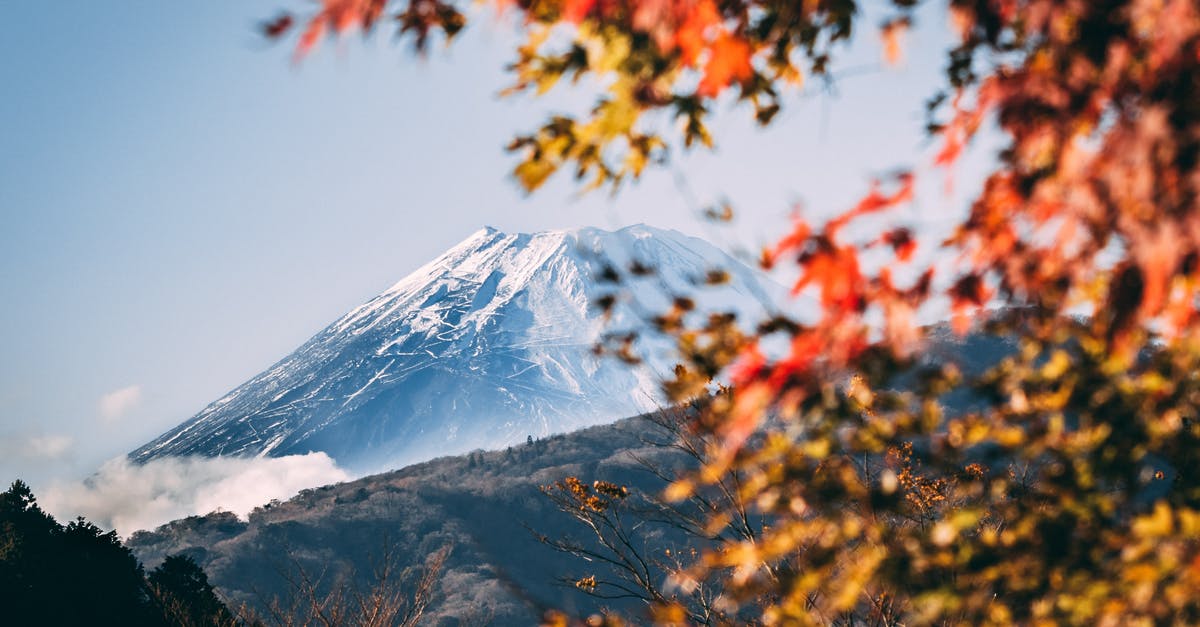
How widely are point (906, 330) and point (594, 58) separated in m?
0.92

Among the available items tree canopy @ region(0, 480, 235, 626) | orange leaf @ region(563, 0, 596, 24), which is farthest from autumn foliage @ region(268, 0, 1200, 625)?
tree canopy @ region(0, 480, 235, 626)

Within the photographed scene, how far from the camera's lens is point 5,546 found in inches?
843

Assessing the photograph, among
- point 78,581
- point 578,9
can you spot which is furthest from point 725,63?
point 78,581

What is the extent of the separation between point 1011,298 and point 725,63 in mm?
871

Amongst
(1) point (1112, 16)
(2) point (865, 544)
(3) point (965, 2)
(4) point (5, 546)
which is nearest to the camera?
(1) point (1112, 16)

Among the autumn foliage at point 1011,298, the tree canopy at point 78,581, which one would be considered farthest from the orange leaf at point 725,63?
the tree canopy at point 78,581

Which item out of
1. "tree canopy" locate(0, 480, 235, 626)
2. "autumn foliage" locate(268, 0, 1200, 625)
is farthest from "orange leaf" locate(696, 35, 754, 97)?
"tree canopy" locate(0, 480, 235, 626)

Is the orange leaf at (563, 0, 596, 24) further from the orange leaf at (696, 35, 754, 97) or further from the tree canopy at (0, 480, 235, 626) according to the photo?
the tree canopy at (0, 480, 235, 626)

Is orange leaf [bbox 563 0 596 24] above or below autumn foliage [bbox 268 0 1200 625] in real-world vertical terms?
above

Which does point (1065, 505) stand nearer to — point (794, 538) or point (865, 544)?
point (794, 538)

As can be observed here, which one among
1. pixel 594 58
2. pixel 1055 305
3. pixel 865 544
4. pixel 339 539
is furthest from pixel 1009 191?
pixel 339 539

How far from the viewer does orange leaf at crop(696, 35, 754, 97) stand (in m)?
1.72

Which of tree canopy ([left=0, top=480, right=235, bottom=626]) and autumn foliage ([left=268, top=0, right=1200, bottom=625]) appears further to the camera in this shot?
tree canopy ([left=0, top=480, right=235, bottom=626])

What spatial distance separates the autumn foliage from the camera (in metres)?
1.46
